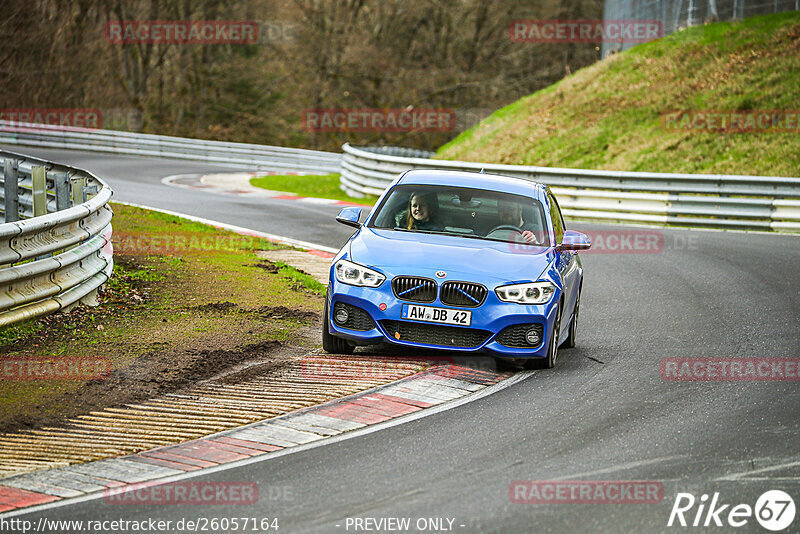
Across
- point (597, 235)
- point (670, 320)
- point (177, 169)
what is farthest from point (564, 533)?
point (177, 169)

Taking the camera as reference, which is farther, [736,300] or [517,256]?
[736,300]

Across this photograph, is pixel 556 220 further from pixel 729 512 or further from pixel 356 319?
pixel 729 512

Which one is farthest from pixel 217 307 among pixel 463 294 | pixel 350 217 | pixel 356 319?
pixel 463 294

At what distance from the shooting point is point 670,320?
1107 centimetres

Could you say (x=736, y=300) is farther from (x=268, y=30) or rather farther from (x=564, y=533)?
(x=268, y=30)

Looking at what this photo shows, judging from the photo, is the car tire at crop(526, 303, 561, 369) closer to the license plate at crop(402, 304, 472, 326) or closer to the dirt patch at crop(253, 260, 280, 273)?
the license plate at crop(402, 304, 472, 326)

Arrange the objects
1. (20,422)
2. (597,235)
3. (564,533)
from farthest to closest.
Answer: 1. (597,235)
2. (20,422)
3. (564,533)

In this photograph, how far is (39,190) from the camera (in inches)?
494

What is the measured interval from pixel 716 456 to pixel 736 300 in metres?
6.46

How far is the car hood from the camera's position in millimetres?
8391

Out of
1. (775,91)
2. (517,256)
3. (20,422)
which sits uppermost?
(775,91)

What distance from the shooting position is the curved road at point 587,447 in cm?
516

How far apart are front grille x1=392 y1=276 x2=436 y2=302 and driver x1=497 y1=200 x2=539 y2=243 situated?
1426mm

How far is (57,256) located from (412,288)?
11.1 ft
